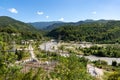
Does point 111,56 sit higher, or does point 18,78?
point 18,78

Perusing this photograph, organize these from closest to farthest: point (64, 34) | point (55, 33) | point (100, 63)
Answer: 1. point (100, 63)
2. point (64, 34)
3. point (55, 33)

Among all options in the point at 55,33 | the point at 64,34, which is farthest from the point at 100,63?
the point at 55,33

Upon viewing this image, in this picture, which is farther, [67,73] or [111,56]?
[111,56]

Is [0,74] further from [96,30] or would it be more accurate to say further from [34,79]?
[96,30]

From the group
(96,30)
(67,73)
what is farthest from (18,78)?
(96,30)

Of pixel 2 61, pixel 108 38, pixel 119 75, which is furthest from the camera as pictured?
pixel 108 38

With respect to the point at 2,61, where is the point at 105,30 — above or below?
below

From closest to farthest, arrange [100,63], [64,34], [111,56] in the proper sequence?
[100,63] → [111,56] → [64,34]

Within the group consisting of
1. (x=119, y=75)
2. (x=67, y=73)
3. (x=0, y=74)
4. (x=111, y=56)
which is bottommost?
(x=111, y=56)

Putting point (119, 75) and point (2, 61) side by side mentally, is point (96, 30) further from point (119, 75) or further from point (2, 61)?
point (2, 61)
